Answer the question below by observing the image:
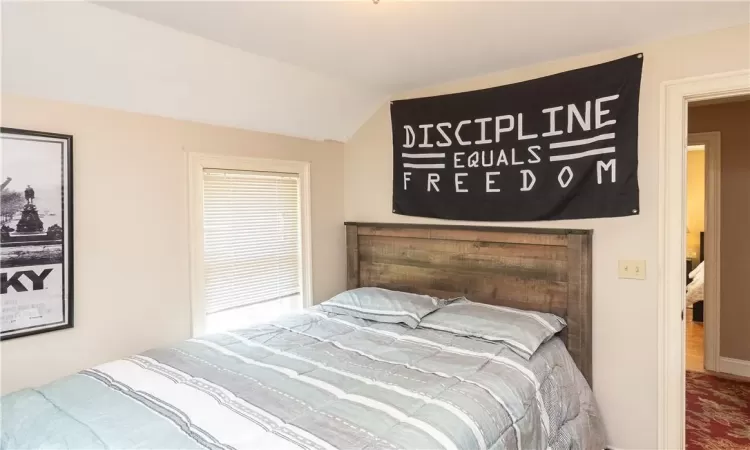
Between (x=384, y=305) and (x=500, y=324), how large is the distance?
0.75 meters

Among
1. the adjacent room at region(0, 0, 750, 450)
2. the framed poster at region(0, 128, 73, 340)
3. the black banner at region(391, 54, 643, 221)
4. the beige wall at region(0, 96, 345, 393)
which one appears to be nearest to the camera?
the adjacent room at region(0, 0, 750, 450)

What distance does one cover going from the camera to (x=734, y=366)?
3758 mm

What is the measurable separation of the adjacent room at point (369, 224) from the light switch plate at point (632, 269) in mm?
32

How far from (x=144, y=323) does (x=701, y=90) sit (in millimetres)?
3136

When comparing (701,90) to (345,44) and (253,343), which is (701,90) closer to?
(345,44)

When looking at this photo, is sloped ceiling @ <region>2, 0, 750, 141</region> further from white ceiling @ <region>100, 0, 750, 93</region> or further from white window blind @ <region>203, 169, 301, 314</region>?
white window blind @ <region>203, 169, 301, 314</region>

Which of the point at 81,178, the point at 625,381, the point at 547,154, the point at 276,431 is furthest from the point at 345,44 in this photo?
the point at 625,381

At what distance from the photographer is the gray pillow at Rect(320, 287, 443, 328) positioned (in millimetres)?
2695

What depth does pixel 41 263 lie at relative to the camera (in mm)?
2066

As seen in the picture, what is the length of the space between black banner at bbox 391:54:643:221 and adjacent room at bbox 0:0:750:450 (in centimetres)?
1

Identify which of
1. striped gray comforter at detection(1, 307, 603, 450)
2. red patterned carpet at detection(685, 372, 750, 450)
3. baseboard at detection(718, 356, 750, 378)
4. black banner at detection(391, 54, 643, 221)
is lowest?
red patterned carpet at detection(685, 372, 750, 450)

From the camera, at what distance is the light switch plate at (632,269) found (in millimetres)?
2396

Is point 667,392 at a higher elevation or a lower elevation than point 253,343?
lower

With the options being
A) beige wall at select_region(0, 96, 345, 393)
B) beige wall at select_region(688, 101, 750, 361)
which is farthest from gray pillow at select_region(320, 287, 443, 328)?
beige wall at select_region(688, 101, 750, 361)
